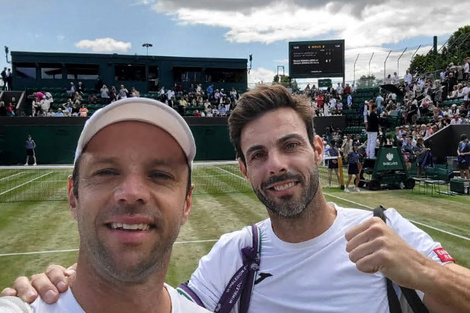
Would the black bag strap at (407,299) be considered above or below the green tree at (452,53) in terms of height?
below

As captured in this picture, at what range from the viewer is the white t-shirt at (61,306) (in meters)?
1.70

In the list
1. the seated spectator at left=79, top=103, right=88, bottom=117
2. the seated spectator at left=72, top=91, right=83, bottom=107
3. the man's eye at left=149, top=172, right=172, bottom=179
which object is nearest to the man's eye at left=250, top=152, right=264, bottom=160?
the man's eye at left=149, top=172, right=172, bottom=179

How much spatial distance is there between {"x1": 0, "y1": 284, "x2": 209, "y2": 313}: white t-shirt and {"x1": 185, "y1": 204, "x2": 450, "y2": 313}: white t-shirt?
643 millimetres

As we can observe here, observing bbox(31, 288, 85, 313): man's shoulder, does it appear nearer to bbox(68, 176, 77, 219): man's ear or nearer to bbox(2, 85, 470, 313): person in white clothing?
bbox(68, 176, 77, 219): man's ear

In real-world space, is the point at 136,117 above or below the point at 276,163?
above

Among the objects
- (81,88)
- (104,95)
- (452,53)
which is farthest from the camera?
(452,53)

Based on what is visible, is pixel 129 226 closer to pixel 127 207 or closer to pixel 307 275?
pixel 127 207

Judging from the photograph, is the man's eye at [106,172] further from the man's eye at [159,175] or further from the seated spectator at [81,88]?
the seated spectator at [81,88]

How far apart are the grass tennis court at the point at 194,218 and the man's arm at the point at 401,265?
5644 mm

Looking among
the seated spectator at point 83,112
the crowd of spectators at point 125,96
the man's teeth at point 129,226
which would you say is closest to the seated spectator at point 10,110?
the crowd of spectators at point 125,96

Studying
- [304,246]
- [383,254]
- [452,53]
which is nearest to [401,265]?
[383,254]

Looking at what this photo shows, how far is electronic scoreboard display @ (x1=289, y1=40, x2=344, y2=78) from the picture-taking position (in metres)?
→ 44.5

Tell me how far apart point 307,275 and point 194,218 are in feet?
34.0

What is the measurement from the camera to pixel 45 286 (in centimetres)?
191
